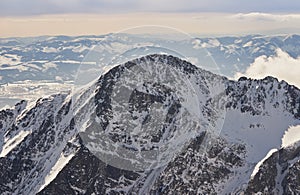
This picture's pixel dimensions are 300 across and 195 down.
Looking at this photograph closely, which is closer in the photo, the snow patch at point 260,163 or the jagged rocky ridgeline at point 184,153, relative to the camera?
the snow patch at point 260,163

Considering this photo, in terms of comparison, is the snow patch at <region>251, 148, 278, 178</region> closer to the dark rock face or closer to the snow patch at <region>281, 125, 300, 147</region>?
the dark rock face

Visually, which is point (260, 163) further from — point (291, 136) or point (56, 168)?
point (56, 168)

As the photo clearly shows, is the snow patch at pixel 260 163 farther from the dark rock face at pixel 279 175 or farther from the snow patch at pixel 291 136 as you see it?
the snow patch at pixel 291 136

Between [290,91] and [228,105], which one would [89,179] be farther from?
[290,91]

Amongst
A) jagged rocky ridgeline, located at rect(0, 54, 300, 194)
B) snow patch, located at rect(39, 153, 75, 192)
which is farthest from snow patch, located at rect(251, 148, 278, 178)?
snow patch, located at rect(39, 153, 75, 192)

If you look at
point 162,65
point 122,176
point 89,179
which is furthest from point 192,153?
point 162,65

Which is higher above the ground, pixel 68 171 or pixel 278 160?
pixel 278 160

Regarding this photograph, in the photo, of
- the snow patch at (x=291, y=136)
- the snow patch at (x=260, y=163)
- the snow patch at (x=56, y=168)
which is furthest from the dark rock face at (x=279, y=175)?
the snow patch at (x=56, y=168)

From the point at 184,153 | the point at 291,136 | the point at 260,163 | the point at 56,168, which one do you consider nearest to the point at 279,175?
the point at 260,163
